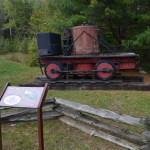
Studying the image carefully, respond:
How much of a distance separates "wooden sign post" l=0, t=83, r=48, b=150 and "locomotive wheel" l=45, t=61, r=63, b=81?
17.0ft

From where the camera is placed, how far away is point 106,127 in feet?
14.0

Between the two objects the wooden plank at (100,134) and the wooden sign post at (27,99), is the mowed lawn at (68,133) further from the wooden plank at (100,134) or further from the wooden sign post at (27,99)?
the wooden sign post at (27,99)

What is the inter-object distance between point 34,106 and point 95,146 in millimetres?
1420

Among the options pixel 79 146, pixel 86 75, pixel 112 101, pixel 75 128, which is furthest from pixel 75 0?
pixel 79 146

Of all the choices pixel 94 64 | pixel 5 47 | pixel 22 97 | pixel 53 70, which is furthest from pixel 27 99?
pixel 5 47

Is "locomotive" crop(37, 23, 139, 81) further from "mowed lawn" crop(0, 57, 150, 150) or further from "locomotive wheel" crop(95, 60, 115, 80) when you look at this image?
"mowed lawn" crop(0, 57, 150, 150)

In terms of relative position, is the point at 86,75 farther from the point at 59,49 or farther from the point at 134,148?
Answer: the point at 134,148

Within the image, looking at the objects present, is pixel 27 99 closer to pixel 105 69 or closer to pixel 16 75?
pixel 105 69

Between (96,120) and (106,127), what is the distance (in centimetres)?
28

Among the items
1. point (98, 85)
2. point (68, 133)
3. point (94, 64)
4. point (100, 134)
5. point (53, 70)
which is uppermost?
point (94, 64)

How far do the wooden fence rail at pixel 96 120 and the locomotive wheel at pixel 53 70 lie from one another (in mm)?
3625

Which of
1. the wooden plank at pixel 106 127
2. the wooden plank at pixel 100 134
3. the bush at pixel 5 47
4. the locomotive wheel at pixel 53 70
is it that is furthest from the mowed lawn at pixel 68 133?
the bush at pixel 5 47

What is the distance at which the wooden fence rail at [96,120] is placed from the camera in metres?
3.61

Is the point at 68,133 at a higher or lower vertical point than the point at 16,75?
lower
